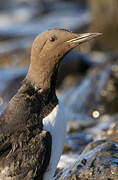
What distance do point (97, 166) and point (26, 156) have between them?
1.01 meters

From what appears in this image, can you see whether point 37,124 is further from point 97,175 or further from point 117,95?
point 117,95

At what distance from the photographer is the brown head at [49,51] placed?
557 centimetres

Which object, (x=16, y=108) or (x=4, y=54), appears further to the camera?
(x=4, y=54)

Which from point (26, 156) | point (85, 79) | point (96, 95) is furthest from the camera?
point (85, 79)

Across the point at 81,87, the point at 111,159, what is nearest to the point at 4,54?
the point at 81,87

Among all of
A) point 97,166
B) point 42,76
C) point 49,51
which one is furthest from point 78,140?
point 49,51

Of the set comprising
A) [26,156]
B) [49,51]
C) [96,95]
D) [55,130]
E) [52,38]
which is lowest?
[96,95]

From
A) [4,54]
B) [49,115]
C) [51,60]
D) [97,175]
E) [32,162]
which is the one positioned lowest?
[4,54]

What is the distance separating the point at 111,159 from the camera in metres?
5.98

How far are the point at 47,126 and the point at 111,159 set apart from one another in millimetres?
1037

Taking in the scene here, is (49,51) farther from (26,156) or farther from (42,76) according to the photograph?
(26,156)

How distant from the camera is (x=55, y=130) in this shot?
5387 millimetres

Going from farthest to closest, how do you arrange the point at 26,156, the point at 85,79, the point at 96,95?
1. the point at 85,79
2. the point at 96,95
3. the point at 26,156

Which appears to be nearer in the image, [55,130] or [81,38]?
[55,130]
